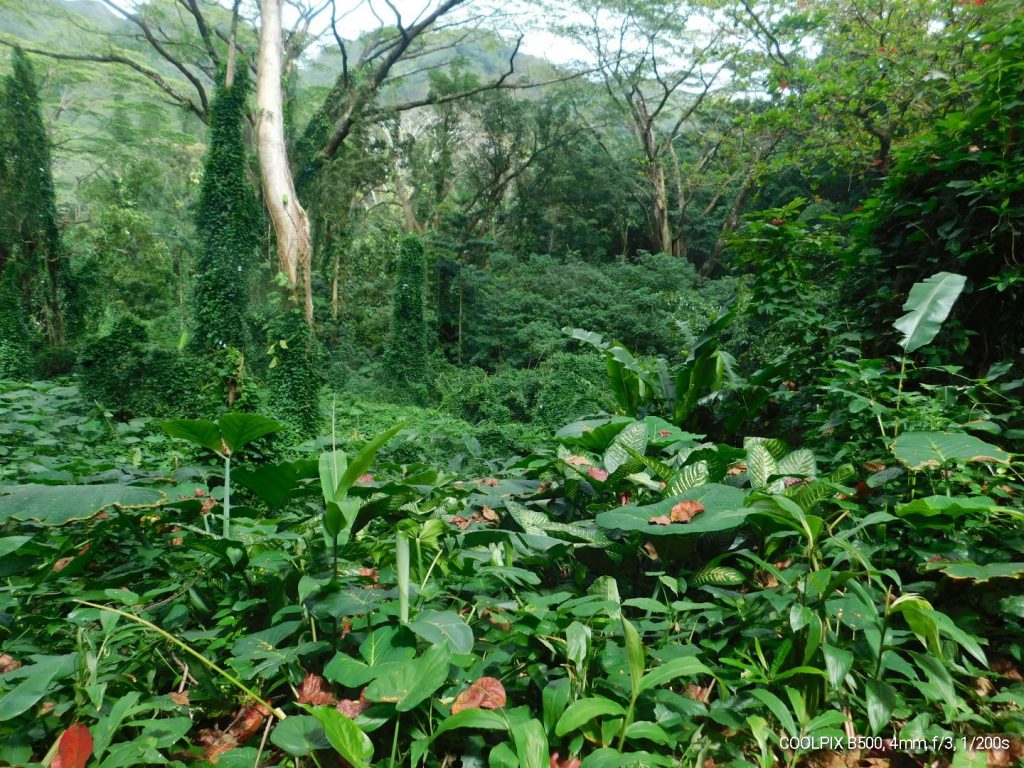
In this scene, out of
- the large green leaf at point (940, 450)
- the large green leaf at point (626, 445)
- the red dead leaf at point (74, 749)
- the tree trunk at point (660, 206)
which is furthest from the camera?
the tree trunk at point (660, 206)

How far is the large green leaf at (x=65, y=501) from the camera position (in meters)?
1.12

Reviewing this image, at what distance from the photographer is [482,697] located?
39.1 inches

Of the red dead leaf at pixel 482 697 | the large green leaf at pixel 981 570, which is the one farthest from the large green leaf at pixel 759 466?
the red dead leaf at pixel 482 697

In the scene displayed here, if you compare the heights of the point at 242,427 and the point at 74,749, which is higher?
the point at 242,427

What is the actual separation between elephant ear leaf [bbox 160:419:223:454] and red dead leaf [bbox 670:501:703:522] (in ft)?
3.64

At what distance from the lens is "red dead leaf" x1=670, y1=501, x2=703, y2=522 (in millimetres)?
1387

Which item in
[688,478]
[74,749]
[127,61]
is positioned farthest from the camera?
[127,61]

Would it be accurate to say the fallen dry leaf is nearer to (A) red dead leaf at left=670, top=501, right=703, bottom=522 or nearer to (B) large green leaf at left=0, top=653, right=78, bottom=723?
(A) red dead leaf at left=670, top=501, right=703, bottom=522

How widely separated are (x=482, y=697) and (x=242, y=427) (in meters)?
0.83

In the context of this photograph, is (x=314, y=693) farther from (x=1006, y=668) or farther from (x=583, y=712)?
(x=1006, y=668)

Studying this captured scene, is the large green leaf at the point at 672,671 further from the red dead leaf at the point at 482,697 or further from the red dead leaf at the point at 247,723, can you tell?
the red dead leaf at the point at 247,723

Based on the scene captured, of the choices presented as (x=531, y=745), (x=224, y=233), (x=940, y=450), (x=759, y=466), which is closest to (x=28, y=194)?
(x=224, y=233)

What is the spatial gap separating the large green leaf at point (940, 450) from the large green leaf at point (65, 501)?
5.83 ft

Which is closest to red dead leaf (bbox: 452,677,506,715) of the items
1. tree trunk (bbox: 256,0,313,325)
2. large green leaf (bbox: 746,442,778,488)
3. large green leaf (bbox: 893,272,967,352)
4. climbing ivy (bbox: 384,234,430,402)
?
large green leaf (bbox: 746,442,778,488)
